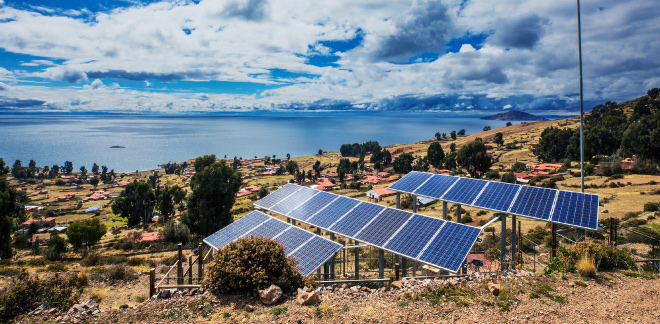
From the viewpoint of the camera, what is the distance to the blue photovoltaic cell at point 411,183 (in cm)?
1703

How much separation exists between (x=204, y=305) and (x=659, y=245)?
2155 cm

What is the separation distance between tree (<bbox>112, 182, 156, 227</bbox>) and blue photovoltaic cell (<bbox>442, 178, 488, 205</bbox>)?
190 ft

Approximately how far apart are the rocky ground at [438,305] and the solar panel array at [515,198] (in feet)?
9.26

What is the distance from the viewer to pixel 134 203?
194ft

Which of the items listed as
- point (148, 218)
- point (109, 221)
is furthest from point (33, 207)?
point (148, 218)

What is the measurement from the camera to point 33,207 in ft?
254

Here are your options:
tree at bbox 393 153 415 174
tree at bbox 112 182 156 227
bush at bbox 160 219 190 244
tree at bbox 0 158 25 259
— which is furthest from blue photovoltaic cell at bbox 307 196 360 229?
tree at bbox 393 153 415 174

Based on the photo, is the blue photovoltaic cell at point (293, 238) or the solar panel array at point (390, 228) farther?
the blue photovoltaic cell at point (293, 238)

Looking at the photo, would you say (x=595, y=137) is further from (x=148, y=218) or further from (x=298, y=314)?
(x=148, y=218)

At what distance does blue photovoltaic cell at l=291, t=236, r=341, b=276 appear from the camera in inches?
444

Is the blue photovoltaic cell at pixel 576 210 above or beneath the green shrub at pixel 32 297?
above

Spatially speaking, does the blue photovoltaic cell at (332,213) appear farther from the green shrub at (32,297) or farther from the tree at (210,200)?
the tree at (210,200)

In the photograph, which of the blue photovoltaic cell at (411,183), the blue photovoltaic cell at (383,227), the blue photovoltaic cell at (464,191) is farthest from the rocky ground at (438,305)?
the blue photovoltaic cell at (411,183)

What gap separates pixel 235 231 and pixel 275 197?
407cm
